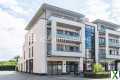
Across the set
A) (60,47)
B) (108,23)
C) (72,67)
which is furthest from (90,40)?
(60,47)

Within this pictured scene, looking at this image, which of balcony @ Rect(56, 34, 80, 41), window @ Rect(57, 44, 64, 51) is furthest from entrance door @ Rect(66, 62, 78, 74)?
balcony @ Rect(56, 34, 80, 41)

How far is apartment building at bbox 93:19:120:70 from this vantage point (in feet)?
178

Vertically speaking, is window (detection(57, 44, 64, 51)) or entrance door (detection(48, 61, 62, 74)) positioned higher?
window (detection(57, 44, 64, 51))

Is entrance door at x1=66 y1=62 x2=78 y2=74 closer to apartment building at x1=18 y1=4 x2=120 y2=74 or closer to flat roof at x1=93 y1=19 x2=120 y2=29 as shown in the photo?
apartment building at x1=18 y1=4 x2=120 y2=74

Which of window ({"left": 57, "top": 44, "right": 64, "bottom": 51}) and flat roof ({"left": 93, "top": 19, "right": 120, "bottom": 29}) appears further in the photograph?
flat roof ({"left": 93, "top": 19, "right": 120, "bottom": 29})

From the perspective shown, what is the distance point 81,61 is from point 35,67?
32.9 feet

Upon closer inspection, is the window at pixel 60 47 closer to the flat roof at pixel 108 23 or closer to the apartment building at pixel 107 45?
the apartment building at pixel 107 45

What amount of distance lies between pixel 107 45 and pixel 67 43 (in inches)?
563

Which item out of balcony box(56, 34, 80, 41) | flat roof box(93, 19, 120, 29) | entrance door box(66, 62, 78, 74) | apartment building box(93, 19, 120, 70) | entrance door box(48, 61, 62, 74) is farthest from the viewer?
flat roof box(93, 19, 120, 29)

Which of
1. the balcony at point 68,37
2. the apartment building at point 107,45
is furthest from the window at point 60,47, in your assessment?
the apartment building at point 107,45

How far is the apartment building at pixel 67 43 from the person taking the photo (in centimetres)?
4178

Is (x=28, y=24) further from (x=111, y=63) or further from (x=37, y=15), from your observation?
(x=111, y=63)

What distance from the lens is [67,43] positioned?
4453cm

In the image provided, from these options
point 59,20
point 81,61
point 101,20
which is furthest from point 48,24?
point 101,20
